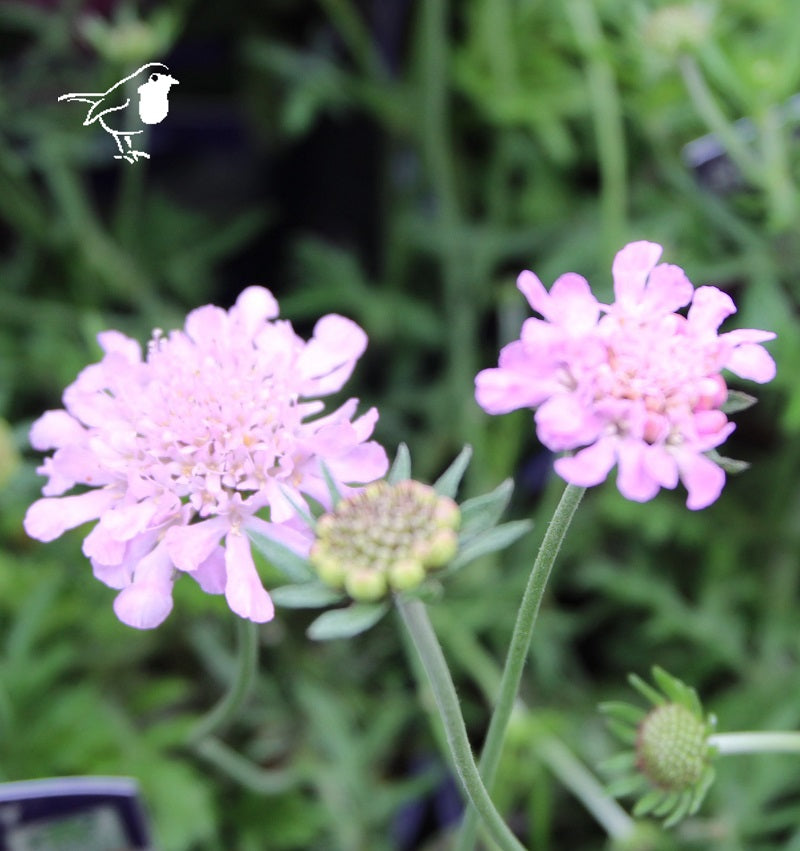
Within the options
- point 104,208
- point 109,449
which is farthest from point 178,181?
point 109,449

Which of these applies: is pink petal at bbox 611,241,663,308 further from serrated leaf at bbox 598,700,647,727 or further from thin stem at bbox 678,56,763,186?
thin stem at bbox 678,56,763,186

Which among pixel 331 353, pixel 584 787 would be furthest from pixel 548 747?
pixel 331 353

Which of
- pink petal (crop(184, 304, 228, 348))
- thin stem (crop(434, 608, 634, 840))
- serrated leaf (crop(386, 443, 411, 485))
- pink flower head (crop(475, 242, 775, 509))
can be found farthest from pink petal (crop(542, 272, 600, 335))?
thin stem (crop(434, 608, 634, 840))

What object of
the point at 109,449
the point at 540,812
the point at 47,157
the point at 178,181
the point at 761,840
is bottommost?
the point at 761,840

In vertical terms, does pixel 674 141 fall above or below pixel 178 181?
below

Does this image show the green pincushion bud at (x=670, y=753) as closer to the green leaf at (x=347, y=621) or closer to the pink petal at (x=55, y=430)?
the green leaf at (x=347, y=621)

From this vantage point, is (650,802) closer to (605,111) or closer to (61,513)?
(61,513)

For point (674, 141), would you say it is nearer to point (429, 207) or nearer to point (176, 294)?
point (429, 207)

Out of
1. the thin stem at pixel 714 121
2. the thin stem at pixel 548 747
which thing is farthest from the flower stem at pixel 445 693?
the thin stem at pixel 714 121
